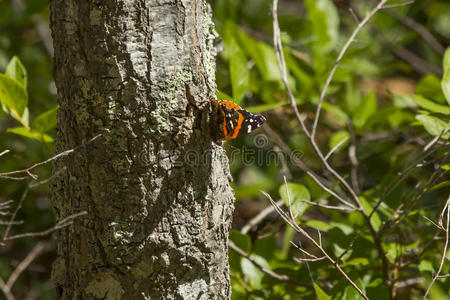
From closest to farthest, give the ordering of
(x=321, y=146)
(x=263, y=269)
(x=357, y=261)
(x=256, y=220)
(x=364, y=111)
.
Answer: (x=357, y=261) → (x=263, y=269) → (x=256, y=220) → (x=364, y=111) → (x=321, y=146)

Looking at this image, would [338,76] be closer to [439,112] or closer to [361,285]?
[439,112]

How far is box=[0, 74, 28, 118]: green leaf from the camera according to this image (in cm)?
149

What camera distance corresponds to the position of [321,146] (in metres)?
2.64

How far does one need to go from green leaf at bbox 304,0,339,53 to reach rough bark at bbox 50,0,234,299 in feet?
2.65

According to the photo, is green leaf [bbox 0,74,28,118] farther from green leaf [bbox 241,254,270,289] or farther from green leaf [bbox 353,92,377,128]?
green leaf [bbox 353,92,377,128]

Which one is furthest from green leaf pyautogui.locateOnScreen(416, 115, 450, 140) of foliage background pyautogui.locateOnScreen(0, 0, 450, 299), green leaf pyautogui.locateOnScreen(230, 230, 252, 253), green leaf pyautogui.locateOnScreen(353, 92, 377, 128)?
green leaf pyautogui.locateOnScreen(230, 230, 252, 253)

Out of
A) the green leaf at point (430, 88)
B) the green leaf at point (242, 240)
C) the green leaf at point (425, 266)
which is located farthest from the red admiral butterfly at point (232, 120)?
the green leaf at point (430, 88)

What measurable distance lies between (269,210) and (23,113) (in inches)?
37.1

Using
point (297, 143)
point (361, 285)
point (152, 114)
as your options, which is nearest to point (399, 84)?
point (297, 143)

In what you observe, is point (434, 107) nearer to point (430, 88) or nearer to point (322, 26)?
point (430, 88)

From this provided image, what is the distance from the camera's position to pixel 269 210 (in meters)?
1.95

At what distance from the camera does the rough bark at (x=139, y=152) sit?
1.05m

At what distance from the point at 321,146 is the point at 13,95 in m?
1.60

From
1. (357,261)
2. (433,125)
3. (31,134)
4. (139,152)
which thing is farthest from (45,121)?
(433,125)
